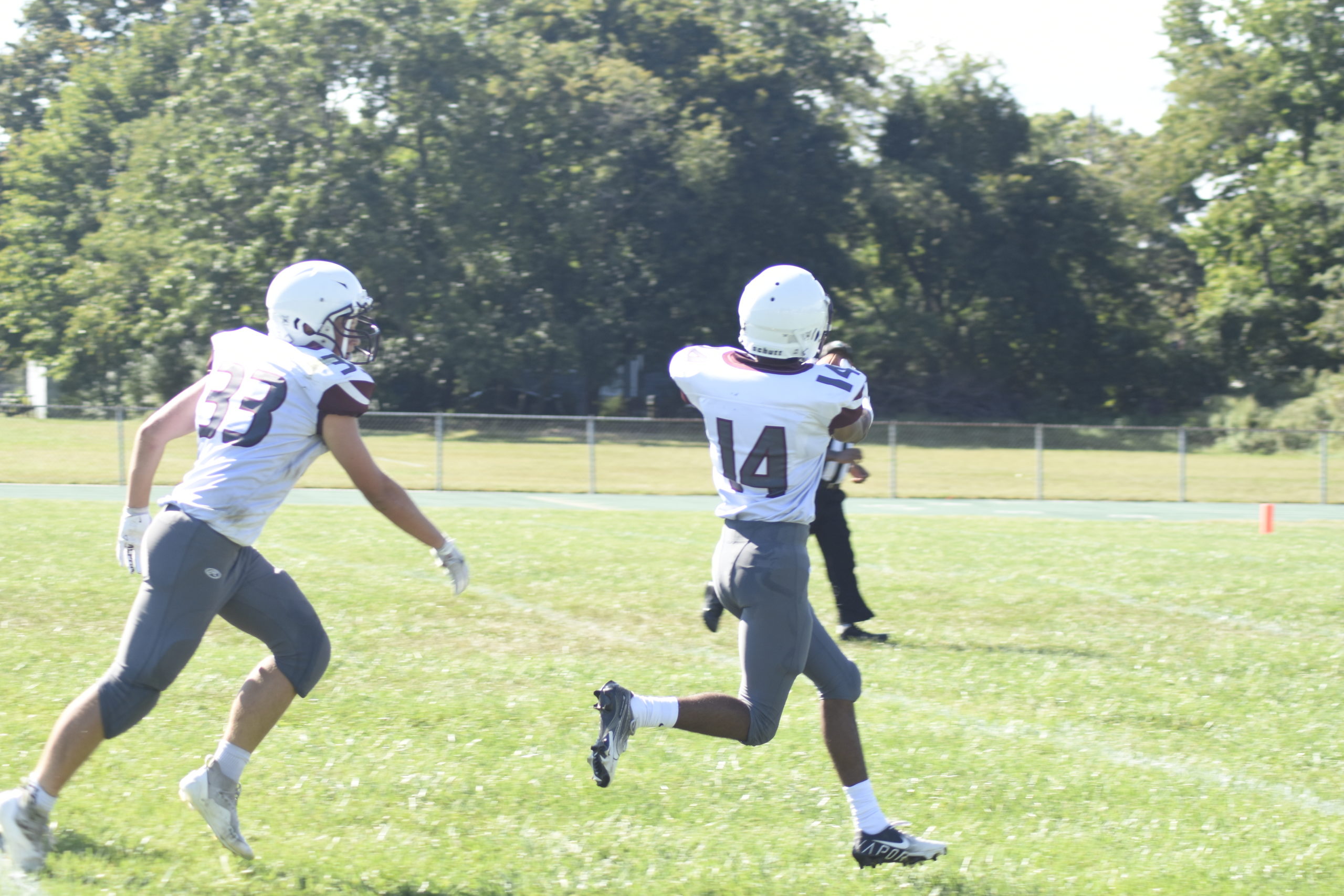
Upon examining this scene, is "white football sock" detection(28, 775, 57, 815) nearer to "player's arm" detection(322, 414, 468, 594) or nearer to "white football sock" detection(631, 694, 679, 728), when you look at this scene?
"player's arm" detection(322, 414, 468, 594)

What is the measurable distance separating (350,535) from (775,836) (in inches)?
399

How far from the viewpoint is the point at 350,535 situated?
14.0m

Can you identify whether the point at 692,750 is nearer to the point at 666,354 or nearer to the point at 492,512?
the point at 492,512

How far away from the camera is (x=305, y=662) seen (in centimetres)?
424

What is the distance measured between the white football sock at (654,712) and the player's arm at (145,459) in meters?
1.66

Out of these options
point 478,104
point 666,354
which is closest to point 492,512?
point 478,104

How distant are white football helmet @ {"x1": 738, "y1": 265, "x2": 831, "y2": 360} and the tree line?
108 feet

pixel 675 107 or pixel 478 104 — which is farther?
pixel 675 107

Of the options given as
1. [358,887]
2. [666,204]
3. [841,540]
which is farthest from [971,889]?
[666,204]

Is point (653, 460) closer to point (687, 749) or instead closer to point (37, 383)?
point (687, 749)

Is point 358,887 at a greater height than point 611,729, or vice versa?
point 611,729

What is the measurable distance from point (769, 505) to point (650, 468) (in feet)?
68.3

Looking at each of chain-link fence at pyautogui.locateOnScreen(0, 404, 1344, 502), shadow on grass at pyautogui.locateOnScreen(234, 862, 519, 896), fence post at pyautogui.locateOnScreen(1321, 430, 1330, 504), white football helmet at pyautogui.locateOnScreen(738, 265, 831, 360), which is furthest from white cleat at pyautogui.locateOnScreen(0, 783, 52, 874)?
fence post at pyautogui.locateOnScreen(1321, 430, 1330, 504)

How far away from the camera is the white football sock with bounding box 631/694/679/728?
4.29 metres
